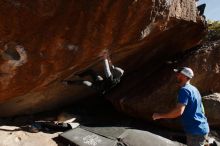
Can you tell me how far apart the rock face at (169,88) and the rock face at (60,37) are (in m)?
0.93

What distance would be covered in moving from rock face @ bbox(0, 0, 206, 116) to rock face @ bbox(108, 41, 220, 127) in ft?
3.05

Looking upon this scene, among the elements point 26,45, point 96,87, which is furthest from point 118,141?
point 26,45

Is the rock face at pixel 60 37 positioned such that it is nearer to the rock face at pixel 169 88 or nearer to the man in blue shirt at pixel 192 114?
the rock face at pixel 169 88

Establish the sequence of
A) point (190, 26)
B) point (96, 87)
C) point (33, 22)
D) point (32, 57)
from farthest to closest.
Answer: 1. point (190, 26)
2. point (96, 87)
3. point (32, 57)
4. point (33, 22)

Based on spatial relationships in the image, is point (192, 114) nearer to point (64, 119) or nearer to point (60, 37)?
point (60, 37)

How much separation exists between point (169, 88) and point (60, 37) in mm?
3309

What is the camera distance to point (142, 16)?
23.1 feet

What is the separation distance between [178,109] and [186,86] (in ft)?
1.39

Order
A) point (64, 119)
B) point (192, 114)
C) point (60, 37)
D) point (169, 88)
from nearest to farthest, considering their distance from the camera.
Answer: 1. point (192, 114)
2. point (60, 37)
3. point (64, 119)
4. point (169, 88)

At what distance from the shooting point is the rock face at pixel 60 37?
611 centimetres

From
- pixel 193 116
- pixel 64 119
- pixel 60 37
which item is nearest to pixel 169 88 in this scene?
pixel 64 119

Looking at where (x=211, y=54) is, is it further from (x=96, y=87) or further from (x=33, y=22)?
(x=33, y=22)

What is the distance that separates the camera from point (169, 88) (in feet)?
27.9

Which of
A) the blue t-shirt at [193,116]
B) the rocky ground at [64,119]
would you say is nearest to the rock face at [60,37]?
the rocky ground at [64,119]
